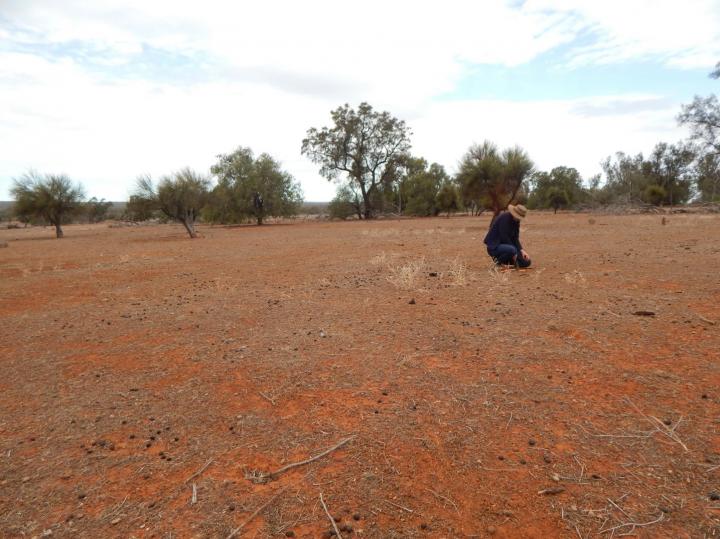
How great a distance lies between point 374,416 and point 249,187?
3209 cm

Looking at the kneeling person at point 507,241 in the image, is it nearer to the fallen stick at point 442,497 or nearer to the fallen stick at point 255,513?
the fallen stick at point 442,497

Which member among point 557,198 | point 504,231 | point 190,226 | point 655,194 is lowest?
point 504,231

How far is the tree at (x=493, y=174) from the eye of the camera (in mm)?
21469

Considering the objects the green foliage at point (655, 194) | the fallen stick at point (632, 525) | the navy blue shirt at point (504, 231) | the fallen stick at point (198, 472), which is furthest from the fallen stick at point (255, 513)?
the green foliage at point (655, 194)

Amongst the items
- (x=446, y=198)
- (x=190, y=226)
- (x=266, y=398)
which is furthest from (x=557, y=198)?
(x=266, y=398)

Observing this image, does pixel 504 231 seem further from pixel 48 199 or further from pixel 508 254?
pixel 48 199

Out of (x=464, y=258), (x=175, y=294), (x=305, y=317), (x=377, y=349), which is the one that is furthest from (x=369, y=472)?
(x=464, y=258)

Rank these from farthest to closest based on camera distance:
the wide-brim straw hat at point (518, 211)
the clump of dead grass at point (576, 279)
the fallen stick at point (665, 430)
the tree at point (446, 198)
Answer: the tree at point (446, 198) → the wide-brim straw hat at point (518, 211) → the clump of dead grass at point (576, 279) → the fallen stick at point (665, 430)

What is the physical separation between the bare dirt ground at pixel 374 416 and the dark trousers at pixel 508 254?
192cm

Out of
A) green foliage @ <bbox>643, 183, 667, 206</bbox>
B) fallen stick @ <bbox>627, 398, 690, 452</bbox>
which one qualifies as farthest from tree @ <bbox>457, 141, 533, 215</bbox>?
green foliage @ <bbox>643, 183, 667, 206</bbox>

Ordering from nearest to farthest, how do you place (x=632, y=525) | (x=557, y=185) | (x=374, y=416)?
(x=632, y=525) < (x=374, y=416) < (x=557, y=185)

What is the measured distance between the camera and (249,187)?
32781 mm

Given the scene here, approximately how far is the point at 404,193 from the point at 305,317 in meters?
38.8

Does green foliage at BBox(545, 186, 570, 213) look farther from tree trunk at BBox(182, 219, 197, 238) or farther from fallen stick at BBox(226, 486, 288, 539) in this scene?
fallen stick at BBox(226, 486, 288, 539)
